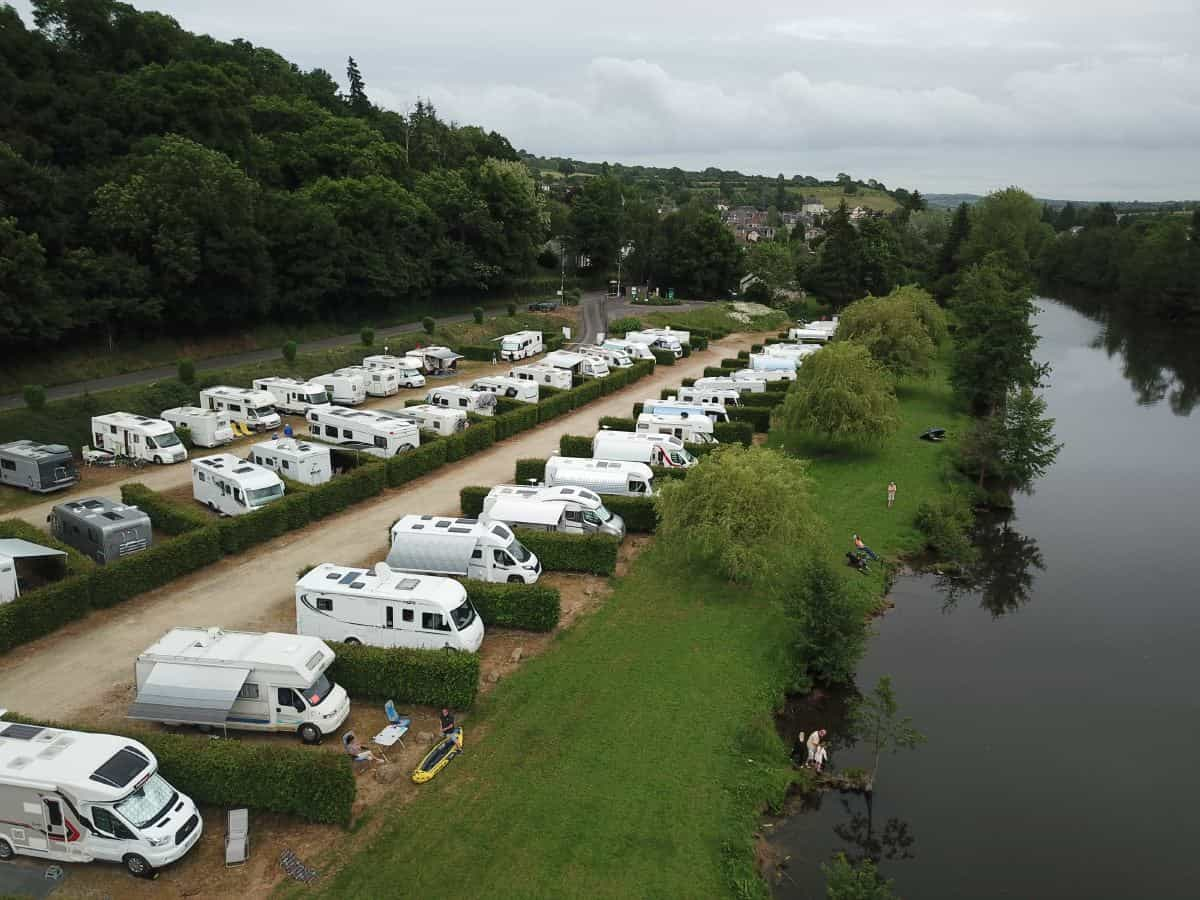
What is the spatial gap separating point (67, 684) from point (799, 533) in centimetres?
1911

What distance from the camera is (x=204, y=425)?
35.0m

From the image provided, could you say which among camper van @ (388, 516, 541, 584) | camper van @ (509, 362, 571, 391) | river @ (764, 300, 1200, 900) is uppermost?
camper van @ (509, 362, 571, 391)

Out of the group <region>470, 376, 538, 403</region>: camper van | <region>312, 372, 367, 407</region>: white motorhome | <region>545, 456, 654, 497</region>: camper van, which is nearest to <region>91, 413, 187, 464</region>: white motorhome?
<region>312, 372, 367, 407</region>: white motorhome

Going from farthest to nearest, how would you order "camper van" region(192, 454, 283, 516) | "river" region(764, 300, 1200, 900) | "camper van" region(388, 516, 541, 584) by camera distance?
"camper van" region(192, 454, 283, 516)
"camper van" region(388, 516, 541, 584)
"river" region(764, 300, 1200, 900)

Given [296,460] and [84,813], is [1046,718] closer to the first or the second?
[84,813]

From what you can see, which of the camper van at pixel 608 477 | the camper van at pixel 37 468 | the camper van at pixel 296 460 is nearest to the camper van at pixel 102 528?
the camper van at pixel 296 460

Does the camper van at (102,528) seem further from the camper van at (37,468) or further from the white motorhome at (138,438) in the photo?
the white motorhome at (138,438)

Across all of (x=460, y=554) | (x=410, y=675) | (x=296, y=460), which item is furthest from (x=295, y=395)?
(x=410, y=675)

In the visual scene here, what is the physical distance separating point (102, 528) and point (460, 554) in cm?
1086

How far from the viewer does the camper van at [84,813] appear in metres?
12.7

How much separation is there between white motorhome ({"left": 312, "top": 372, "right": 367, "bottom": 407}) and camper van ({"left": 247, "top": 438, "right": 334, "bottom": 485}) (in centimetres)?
1243

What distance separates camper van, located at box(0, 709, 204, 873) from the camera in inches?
501

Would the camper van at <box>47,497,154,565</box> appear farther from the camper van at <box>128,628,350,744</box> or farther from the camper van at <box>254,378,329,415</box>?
the camper van at <box>254,378,329,415</box>

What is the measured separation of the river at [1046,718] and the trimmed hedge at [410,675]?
23.5 ft
